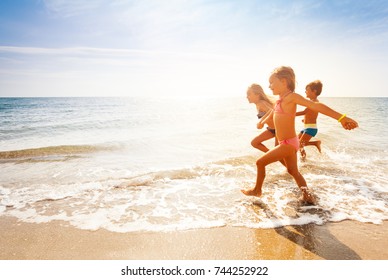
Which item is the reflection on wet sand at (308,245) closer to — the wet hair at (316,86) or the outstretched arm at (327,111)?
the outstretched arm at (327,111)

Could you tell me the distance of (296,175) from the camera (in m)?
3.80

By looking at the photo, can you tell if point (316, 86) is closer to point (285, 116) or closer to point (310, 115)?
point (310, 115)

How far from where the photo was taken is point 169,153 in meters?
8.16

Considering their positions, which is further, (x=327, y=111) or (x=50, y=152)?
(x=50, y=152)

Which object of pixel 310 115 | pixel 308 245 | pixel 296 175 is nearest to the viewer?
pixel 308 245

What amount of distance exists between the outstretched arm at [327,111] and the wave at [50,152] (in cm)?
737

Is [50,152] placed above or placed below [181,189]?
above

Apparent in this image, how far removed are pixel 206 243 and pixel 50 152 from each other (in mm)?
7781

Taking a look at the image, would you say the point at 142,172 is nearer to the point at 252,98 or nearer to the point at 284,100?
the point at 252,98

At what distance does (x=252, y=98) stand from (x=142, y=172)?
3.11m

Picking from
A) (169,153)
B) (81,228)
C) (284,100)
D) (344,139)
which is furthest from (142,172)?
(344,139)

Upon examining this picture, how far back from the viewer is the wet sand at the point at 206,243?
2762 mm

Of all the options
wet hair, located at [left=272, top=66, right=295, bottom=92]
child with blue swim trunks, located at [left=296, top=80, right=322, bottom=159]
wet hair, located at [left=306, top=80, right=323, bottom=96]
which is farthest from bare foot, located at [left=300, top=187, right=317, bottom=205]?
wet hair, located at [left=306, top=80, right=323, bottom=96]

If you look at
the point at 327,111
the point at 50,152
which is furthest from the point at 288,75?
the point at 50,152
